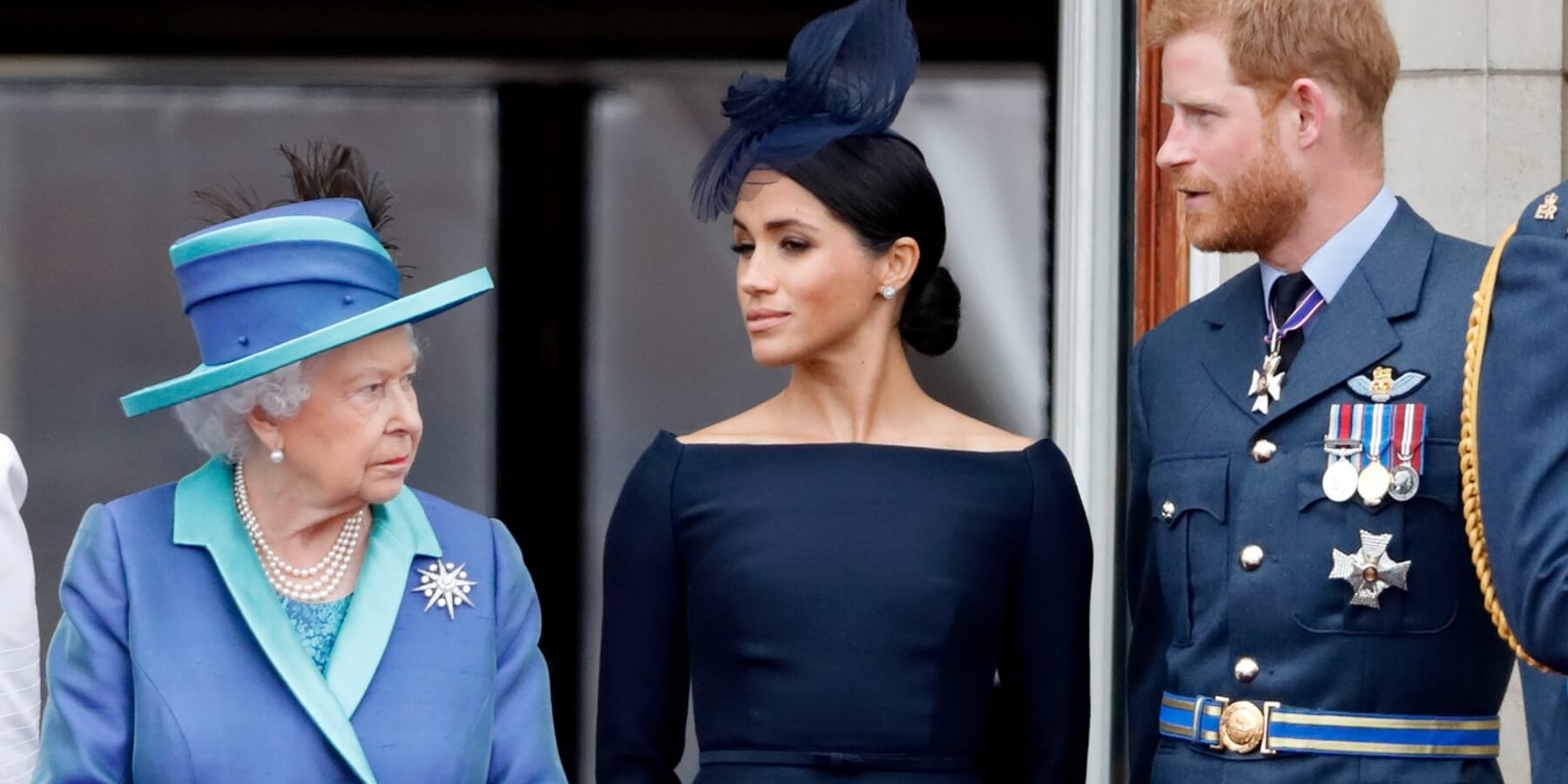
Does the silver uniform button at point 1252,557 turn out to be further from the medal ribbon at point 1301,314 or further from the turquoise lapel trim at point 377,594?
the turquoise lapel trim at point 377,594

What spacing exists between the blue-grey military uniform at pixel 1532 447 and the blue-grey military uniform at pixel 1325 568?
35 centimetres

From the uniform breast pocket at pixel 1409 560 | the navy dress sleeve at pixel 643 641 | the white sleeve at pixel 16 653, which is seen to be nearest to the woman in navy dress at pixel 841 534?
the navy dress sleeve at pixel 643 641

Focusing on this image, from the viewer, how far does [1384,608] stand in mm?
3062

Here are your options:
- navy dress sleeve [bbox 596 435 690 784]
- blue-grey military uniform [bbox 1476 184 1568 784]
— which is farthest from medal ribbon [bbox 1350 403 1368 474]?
navy dress sleeve [bbox 596 435 690 784]

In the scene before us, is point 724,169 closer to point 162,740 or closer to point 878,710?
point 878,710

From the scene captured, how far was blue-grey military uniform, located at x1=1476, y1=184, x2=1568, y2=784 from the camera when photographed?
96.1 inches

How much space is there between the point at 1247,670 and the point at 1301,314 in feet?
1.64

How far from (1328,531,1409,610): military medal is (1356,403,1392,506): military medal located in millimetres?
51

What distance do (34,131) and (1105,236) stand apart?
2.89m

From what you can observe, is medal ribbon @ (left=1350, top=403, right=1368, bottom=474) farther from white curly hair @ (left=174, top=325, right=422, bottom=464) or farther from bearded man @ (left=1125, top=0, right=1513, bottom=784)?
white curly hair @ (left=174, top=325, right=422, bottom=464)

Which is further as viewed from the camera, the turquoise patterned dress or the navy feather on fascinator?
the navy feather on fascinator

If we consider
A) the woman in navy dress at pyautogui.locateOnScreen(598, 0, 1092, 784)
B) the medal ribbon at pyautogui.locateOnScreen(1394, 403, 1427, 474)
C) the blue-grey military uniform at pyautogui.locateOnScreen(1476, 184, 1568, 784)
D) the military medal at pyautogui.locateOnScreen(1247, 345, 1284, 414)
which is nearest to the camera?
the blue-grey military uniform at pyautogui.locateOnScreen(1476, 184, 1568, 784)

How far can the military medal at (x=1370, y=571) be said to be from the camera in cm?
305

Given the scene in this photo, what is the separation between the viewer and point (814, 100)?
11.5 ft
